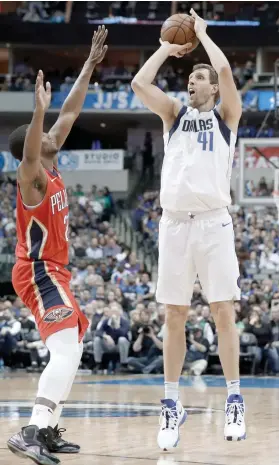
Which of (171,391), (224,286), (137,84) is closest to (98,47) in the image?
(137,84)

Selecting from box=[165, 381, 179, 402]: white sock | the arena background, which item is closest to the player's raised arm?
box=[165, 381, 179, 402]: white sock

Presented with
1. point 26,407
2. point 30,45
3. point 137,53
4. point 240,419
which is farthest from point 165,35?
point 137,53

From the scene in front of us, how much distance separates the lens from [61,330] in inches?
229

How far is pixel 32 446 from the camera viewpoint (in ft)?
17.7

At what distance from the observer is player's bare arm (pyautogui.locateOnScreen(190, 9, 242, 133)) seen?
21.4 feet

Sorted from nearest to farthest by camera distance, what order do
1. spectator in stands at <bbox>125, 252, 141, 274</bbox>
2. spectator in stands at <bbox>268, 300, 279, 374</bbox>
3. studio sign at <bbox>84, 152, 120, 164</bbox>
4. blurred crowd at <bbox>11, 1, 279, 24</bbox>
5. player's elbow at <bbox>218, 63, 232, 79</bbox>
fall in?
1. player's elbow at <bbox>218, 63, 232, 79</bbox>
2. spectator in stands at <bbox>268, 300, 279, 374</bbox>
3. spectator in stands at <bbox>125, 252, 141, 274</bbox>
4. studio sign at <bbox>84, 152, 120, 164</bbox>
5. blurred crowd at <bbox>11, 1, 279, 24</bbox>

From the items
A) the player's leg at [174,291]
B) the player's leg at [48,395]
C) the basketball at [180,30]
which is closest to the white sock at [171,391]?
the player's leg at [174,291]

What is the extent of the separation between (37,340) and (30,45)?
19.5 metres

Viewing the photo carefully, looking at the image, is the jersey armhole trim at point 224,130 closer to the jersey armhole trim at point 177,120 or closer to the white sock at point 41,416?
the jersey armhole trim at point 177,120

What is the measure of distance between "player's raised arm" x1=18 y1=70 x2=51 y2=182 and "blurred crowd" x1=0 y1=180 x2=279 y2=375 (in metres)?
10.9

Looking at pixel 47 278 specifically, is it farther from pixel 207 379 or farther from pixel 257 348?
pixel 257 348

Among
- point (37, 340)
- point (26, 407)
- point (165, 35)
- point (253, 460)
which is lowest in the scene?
point (37, 340)

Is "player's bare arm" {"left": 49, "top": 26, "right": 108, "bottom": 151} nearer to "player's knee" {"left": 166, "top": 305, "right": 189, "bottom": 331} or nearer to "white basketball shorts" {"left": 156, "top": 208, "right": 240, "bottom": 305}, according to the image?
"white basketball shorts" {"left": 156, "top": 208, "right": 240, "bottom": 305}

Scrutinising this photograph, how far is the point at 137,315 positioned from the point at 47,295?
441 inches
